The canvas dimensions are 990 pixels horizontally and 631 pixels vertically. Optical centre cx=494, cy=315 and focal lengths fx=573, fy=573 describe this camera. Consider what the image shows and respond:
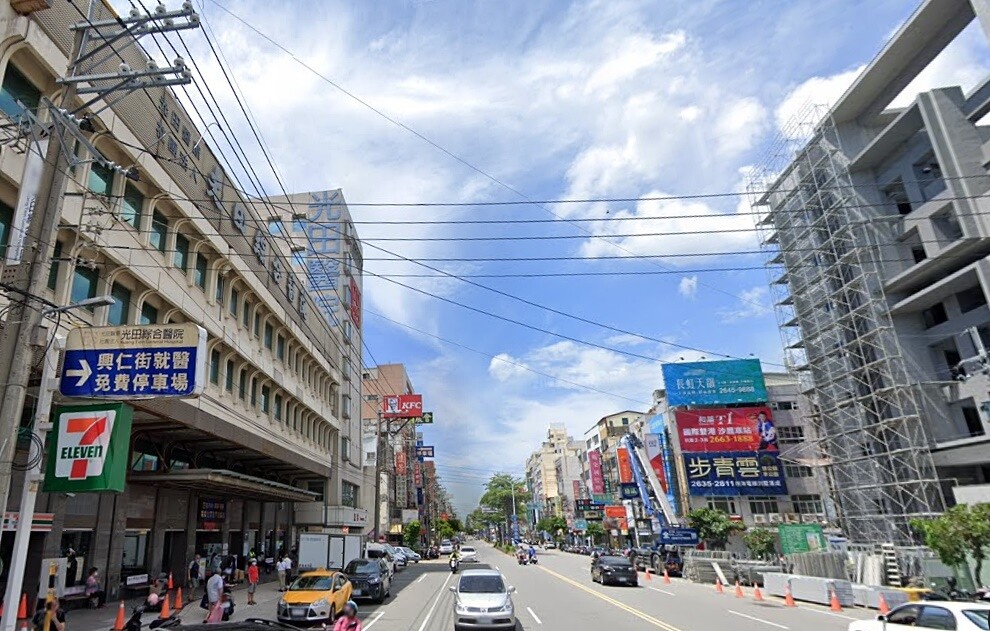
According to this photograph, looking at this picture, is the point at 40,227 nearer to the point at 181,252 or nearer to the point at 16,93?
the point at 16,93

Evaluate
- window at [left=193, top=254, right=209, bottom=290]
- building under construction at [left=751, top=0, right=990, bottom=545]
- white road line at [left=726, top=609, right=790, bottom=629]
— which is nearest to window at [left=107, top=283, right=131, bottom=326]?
window at [left=193, top=254, right=209, bottom=290]

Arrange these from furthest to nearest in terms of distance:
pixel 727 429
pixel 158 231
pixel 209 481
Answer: pixel 727 429 → pixel 209 481 → pixel 158 231

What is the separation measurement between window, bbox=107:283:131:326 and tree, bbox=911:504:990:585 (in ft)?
98.2

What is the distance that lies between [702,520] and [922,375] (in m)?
18.5

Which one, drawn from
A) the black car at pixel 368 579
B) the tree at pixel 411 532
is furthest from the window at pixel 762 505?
the black car at pixel 368 579

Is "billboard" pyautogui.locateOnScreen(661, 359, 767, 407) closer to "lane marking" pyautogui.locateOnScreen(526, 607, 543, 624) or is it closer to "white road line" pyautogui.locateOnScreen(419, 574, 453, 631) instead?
"white road line" pyautogui.locateOnScreen(419, 574, 453, 631)

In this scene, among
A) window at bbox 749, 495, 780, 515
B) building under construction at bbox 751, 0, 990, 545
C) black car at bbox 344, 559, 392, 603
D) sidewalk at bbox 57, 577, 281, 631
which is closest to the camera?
sidewalk at bbox 57, 577, 281, 631

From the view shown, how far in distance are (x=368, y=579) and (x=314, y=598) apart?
552cm

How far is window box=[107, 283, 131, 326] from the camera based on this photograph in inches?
784

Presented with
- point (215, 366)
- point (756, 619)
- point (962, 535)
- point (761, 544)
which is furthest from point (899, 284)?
point (215, 366)

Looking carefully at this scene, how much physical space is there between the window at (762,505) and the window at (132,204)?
57554mm

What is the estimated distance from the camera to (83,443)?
11.4 m

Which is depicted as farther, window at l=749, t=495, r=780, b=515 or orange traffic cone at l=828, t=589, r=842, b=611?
window at l=749, t=495, r=780, b=515

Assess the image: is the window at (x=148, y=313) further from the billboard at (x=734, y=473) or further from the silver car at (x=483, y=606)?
the billboard at (x=734, y=473)
